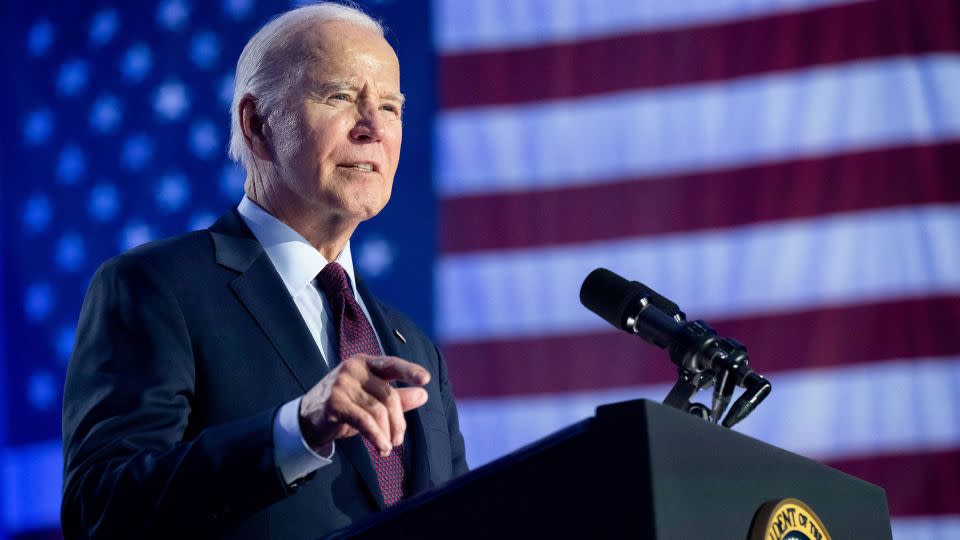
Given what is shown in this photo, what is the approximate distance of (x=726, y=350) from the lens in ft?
3.76

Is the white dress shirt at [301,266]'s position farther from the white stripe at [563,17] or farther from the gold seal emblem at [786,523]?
the white stripe at [563,17]

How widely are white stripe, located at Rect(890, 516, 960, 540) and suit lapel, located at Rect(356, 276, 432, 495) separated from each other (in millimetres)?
1841

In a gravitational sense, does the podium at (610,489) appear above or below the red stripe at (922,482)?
above

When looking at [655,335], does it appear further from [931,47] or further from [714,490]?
[931,47]

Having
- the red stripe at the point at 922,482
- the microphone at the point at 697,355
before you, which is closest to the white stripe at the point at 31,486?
the red stripe at the point at 922,482

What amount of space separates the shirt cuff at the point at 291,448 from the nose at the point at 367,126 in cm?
67

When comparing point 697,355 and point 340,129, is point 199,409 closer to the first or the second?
point 340,129

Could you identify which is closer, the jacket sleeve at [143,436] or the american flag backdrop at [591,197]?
the jacket sleeve at [143,436]

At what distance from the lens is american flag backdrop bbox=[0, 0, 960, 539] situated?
10.0 ft

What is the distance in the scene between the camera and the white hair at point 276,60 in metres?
1.66

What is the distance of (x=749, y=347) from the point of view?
10.3 ft

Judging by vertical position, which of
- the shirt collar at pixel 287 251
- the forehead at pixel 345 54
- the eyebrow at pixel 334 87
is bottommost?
the shirt collar at pixel 287 251

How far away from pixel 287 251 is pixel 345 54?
0.33 meters

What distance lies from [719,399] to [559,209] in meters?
2.20
